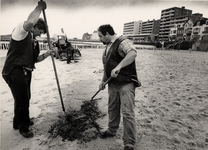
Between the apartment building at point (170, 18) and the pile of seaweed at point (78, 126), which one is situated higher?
the apartment building at point (170, 18)

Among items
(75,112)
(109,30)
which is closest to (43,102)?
(75,112)

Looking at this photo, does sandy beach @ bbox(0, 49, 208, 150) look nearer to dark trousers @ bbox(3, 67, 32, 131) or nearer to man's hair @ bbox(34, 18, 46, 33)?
dark trousers @ bbox(3, 67, 32, 131)

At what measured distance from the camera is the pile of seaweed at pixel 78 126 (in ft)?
7.43

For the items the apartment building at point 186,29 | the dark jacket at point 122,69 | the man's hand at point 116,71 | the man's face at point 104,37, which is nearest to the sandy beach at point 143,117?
the dark jacket at point 122,69

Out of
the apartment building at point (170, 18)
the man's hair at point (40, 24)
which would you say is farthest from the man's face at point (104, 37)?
the apartment building at point (170, 18)

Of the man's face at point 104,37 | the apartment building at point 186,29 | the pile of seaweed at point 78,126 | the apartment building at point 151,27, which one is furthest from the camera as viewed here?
the apartment building at point 151,27

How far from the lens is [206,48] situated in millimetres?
29469

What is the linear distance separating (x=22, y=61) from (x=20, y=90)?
1.39 feet

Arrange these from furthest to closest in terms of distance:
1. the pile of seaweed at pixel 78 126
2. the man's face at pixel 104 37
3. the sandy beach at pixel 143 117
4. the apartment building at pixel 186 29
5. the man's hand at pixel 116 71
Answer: the apartment building at pixel 186 29 < the pile of seaweed at pixel 78 126 < the sandy beach at pixel 143 117 < the man's face at pixel 104 37 < the man's hand at pixel 116 71

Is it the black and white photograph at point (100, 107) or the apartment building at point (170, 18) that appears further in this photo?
the apartment building at point (170, 18)

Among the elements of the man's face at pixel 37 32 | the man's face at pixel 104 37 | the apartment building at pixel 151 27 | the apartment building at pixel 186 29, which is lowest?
the man's face at pixel 104 37

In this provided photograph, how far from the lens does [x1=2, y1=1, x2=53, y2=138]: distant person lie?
1.80 meters

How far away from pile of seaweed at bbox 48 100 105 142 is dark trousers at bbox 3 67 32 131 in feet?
1.63

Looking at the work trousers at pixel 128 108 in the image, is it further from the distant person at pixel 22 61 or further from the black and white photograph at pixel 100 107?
the distant person at pixel 22 61
